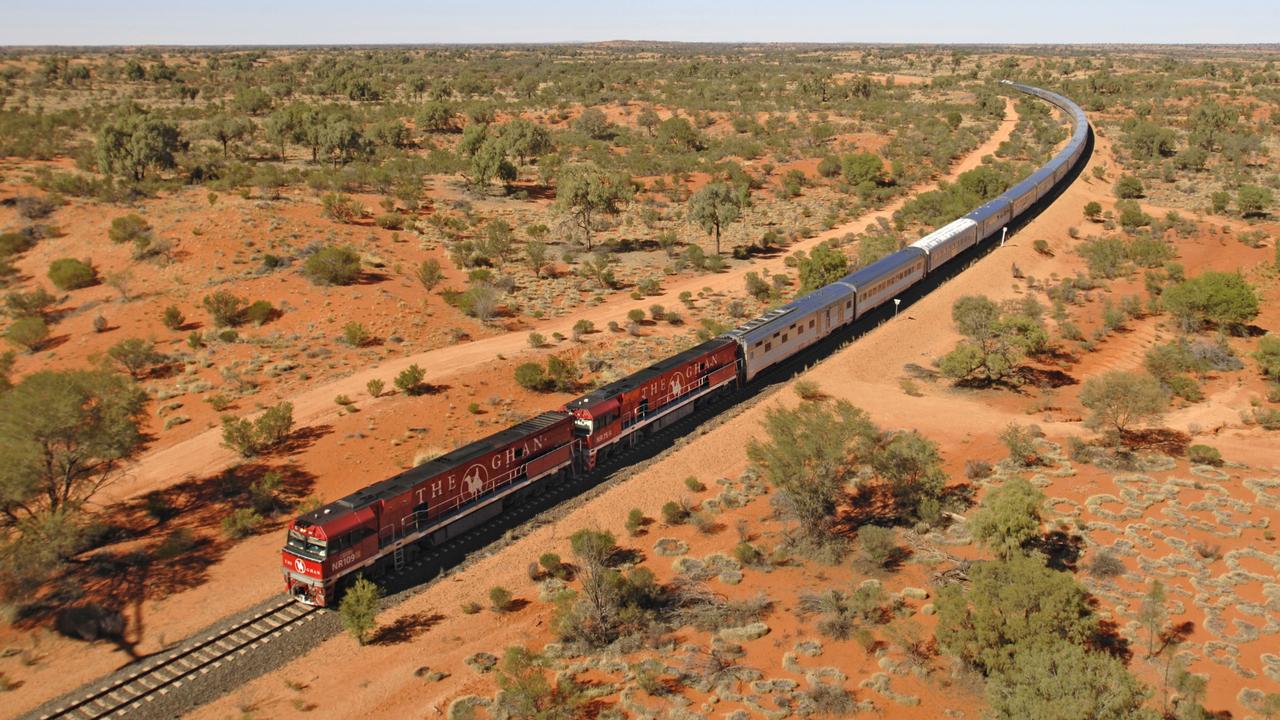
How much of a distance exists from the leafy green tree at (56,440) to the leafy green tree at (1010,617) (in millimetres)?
30042

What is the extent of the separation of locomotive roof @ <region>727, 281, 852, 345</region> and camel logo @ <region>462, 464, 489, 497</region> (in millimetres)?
16005

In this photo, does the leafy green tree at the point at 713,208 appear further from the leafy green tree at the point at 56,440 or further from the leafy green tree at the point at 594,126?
the leafy green tree at the point at 594,126

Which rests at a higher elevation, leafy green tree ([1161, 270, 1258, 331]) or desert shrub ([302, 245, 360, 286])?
desert shrub ([302, 245, 360, 286])

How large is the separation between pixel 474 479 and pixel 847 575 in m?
13.4

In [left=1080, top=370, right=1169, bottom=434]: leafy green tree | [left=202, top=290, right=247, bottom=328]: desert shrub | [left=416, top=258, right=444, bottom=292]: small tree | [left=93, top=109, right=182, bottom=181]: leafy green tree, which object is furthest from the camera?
[left=93, top=109, right=182, bottom=181]: leafy green tree

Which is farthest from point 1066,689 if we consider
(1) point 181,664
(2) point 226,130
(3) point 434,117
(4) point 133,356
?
(3) point 434,117

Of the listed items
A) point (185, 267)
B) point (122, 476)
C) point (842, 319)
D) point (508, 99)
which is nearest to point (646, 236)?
point (842, 319)

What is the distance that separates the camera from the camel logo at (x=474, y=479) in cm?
2844

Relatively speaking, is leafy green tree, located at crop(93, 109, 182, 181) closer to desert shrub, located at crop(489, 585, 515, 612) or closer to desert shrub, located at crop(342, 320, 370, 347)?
desert shrub, located at crop(342, 320, 370, 347)

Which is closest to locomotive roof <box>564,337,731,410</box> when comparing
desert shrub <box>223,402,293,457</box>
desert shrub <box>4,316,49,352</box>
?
desert shrub <box>223,402,293,457</box>

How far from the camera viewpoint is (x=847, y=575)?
26.7m

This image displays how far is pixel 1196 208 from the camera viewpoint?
248 ft

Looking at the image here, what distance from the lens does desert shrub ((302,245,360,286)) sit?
2087 inches

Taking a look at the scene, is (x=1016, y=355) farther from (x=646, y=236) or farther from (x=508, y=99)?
(x=508, y=99)
